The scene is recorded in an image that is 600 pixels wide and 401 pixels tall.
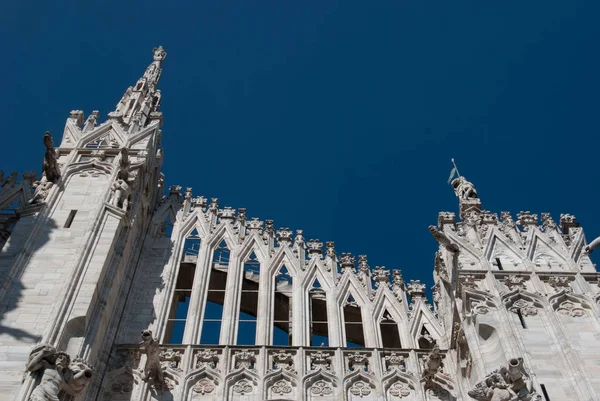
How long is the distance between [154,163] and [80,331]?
763 centimetres

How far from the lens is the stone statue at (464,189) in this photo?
19797 mm

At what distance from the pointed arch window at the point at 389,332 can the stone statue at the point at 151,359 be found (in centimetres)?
555

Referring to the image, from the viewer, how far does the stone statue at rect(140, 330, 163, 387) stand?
14.3 meters

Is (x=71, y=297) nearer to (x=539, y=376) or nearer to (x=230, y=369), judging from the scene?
(x=230, y=369)

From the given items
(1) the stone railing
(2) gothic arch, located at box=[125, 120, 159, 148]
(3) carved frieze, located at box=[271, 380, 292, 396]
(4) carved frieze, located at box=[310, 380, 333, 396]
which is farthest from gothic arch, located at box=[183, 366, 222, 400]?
(2) gothic arch, located at box=[125, 120, 159, 148]

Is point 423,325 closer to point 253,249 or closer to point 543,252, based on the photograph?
point 543,252

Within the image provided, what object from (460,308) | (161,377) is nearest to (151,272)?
(161,377)

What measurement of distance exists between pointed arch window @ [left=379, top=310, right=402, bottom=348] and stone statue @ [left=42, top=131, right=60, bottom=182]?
27.4ft

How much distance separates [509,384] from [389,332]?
6217mm

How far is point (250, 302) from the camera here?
1916 cm

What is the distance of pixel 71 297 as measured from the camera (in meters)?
14.2

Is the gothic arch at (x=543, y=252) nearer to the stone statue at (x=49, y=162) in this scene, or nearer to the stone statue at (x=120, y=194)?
the stone statue at (x=120, y=194)

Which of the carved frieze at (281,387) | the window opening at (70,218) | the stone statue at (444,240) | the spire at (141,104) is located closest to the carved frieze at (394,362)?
the carved frieze at (281,387)

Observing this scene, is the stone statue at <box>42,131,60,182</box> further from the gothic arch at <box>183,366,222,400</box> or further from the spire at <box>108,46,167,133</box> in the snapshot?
the gothic arch at <box>183,366,222,400</box>
